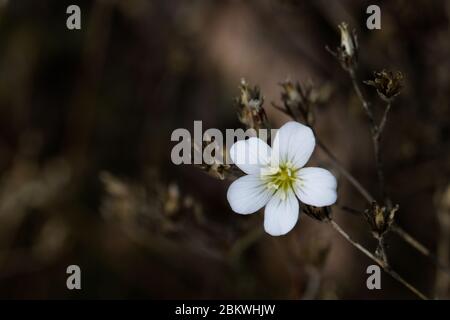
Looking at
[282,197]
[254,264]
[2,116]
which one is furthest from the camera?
[2,116]

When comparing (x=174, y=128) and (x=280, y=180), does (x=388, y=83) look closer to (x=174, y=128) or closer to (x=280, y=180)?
(x=280, y=180)

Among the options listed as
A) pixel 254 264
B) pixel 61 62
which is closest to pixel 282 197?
pixel 254 264

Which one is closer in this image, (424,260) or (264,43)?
(424,260)

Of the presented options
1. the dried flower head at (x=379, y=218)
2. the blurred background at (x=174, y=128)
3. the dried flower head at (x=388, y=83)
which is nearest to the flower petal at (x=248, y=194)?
the dried flower head at (x=379, y=218)

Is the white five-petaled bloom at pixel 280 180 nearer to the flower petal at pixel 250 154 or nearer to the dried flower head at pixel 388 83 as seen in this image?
the flower petal at pixel 250 154

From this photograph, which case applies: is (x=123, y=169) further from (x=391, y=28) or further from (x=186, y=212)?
(x=391, y=28)
